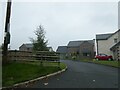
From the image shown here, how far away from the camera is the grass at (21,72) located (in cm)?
1366

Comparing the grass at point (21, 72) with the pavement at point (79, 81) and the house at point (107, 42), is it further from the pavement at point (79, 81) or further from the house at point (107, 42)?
the house at point (107, 42)

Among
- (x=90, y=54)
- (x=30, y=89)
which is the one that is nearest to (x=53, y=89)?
(x=30, y=89)

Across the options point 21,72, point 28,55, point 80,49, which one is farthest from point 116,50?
point 21,72

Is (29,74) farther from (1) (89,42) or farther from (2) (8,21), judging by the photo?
→ (1) (89,42)

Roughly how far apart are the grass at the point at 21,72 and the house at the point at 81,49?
70.0m

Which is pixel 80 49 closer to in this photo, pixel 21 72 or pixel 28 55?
pixel 28 55

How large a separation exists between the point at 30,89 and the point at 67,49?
88937 mm

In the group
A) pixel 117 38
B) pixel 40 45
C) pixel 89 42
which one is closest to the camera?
pixel 40 45

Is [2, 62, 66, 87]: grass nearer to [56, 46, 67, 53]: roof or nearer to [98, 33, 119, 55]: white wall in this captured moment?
[98, 33, 119, 55]: white wall

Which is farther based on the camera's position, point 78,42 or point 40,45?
point 78,42

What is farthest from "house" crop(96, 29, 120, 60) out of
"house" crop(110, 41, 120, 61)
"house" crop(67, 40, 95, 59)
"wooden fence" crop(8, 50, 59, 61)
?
"wooden fence" crop(8, 50, 59, 61)

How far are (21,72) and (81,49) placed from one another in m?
77.6

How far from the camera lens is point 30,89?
37.8ft

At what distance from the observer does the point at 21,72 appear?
1591 cm
